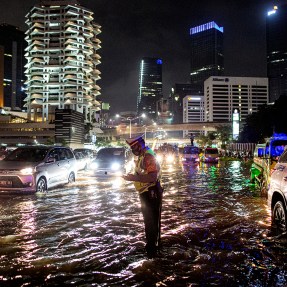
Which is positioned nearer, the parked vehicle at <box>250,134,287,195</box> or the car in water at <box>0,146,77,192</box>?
the parked vehicle at <box>250,134,287,195</box>

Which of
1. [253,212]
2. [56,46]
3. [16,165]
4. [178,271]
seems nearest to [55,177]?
[16,165]

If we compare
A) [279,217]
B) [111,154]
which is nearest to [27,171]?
[111,154]

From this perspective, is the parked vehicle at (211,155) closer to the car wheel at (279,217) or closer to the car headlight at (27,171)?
the car headlight at (27,171)

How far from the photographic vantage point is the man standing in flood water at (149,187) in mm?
5277

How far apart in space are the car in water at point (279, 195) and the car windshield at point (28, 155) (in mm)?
8239

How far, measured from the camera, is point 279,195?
673cm

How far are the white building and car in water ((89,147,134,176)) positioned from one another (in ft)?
588

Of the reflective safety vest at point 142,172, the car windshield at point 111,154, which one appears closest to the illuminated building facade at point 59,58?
the car windshield at point 111,154

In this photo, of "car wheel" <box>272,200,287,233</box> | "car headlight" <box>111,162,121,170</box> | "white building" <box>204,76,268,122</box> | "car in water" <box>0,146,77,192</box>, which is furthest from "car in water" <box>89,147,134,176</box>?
"white building" <box>204,76,268,122</box>

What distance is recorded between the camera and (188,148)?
3488 cm

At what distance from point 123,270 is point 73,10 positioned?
138371 mm

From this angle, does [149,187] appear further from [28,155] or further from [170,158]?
[170,158]

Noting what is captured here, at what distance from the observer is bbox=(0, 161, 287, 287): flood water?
4.54m

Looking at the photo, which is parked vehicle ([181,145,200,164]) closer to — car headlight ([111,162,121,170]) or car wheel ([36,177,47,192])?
car headlight ([111,162,121,170])
